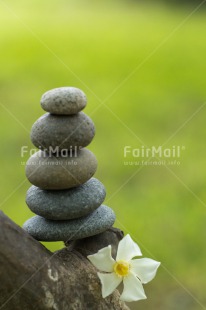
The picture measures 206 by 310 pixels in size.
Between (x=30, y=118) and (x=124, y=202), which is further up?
(x=124, y=202)

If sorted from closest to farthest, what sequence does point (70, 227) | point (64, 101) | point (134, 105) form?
point (64, 101) < point (70, 227) < point (134, 105)

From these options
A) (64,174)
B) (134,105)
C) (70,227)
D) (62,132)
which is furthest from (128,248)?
(134,105)

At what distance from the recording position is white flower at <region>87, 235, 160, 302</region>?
7.48ft

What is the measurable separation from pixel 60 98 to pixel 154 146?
2.87 metres

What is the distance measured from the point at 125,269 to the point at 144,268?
7cm

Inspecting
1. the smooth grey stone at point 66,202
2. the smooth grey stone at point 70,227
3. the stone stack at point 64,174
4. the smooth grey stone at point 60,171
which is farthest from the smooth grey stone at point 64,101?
the smooth grey stone at point 70,227

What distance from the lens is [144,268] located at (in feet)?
7.61

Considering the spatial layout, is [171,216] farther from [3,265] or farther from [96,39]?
[96,39]

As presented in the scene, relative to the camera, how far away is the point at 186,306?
126 inches

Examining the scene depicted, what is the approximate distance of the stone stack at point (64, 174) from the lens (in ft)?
7.60

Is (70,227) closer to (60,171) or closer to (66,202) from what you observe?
(66,202)

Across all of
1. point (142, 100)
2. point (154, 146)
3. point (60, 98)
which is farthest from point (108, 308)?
point (142, 100)

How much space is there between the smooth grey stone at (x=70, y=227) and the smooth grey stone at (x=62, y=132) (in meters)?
0.30

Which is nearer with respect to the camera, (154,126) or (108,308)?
(108,308)
